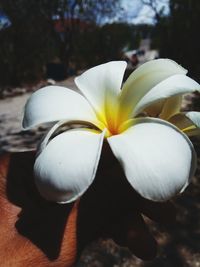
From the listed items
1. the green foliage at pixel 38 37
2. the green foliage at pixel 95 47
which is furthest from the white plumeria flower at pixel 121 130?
the green foliage at pixel 95 47

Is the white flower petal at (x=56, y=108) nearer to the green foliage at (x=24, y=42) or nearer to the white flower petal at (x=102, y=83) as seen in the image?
the white flower petal at (x=102, y=83)

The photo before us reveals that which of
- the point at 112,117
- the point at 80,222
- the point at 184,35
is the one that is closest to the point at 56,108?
the point at 112,117

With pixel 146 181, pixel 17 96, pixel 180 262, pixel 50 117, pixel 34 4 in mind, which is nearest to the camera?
pixel 146 181

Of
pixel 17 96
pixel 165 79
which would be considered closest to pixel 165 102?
pixel 165 79

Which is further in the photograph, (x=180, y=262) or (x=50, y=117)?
(x=180, y=262)

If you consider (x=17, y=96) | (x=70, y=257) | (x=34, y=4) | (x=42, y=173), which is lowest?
(x=17, y=96)

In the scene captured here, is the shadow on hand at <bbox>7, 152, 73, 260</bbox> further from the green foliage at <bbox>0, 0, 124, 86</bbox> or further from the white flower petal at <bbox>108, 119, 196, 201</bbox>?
the green foliage at <bbox>0, 0, 124, 86</bbox>

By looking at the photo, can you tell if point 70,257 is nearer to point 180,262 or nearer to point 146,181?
point 146,181
